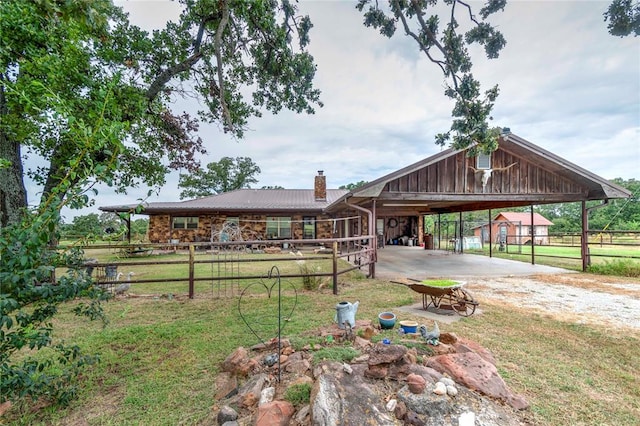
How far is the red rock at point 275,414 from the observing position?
1860 mm

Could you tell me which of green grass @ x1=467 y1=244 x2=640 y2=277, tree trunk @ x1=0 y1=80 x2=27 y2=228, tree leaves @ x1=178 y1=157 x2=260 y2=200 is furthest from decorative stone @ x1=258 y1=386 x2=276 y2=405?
tree leaves @ x1=178 y1=157 x2=260 y2=200

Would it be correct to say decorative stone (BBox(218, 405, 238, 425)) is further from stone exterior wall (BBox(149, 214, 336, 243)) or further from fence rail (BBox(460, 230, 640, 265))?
stone exterior wall (BBox(149, 214, 336, 243))

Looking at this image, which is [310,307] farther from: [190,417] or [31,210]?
[31,210]

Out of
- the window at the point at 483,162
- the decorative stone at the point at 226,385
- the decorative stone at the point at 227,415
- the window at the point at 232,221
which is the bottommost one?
the decorative stone at the point at 226,385

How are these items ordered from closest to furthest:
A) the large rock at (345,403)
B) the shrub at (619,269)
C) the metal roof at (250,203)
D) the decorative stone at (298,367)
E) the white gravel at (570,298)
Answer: the large rock at (345,403)
the decorative stone at (298,367)
the white gravel at (570,298)
the shrub at (619,269)
the metal roof at (250,203)

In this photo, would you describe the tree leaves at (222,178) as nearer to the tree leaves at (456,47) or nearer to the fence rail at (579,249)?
the fence rail at (579,249)

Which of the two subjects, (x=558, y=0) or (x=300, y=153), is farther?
(x=300, y=153)

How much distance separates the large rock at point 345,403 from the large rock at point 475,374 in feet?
2.67

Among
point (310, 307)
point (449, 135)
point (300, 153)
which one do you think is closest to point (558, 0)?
point (449, 135)

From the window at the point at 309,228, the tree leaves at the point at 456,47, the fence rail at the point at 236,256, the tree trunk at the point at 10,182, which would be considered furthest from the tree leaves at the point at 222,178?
the tree leaves at the point at 456,47

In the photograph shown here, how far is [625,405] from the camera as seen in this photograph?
2332 mm

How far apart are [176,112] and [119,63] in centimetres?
244

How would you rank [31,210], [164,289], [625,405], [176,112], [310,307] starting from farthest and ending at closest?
[176,112], [164,289], [310,307], [625,405], [31,210]

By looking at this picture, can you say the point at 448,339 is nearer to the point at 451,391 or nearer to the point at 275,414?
the point at 451,391
